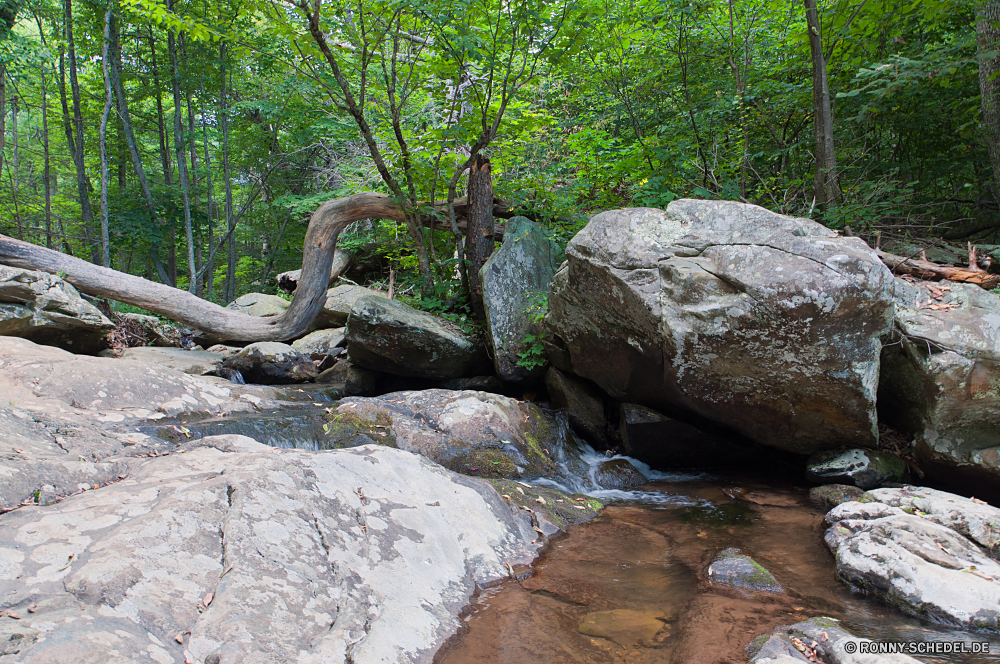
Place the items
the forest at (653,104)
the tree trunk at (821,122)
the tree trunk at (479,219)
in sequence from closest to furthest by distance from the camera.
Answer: the tree trunk at (821,122)
the forest at (653,104)
the tree trunk at (479,219)

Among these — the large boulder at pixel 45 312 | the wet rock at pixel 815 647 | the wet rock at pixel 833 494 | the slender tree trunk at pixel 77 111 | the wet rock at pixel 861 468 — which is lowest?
the wet rock at pixel 833 494

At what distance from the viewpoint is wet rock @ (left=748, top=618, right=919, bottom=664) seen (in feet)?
6.97

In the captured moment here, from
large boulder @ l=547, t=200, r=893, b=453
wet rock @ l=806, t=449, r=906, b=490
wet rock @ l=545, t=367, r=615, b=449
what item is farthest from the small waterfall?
wet rock @ l=806, t=449, r=906, b=490

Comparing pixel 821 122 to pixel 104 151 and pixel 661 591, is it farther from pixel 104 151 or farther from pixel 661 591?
pixel 104 151

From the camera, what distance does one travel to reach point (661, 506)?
4.70 m

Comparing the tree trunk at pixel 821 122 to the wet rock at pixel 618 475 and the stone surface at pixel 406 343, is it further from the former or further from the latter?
the stone surface at pixel 406 343

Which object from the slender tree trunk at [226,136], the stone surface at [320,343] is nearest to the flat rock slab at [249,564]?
the stone surface at [320,343]

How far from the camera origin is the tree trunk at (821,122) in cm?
616

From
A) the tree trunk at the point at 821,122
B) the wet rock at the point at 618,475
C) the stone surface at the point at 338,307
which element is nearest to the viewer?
the wet rock at the point at 618,475

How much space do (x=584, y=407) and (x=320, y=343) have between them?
515 cm

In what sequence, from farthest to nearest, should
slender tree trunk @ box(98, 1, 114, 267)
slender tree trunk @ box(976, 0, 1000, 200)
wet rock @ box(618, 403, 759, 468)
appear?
slender tree trunk @ box(98, 1, 114, 267), wet rock @ box(618, 403, 759, 468), slender tree trunk @ box(976, 0, 1000, 200)

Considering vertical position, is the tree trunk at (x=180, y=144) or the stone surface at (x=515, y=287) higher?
the tree trunk at (x=180, y=144)

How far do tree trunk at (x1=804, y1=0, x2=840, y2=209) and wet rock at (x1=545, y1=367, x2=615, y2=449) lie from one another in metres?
3.73

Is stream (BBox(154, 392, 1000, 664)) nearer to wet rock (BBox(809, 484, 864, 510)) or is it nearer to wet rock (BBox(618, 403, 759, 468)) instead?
wet rock (BBox(809, 484, 864, 510))
